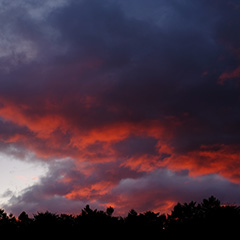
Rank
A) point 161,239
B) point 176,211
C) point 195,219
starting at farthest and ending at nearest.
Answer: point 176,211 < point 161,239 < point 195,219

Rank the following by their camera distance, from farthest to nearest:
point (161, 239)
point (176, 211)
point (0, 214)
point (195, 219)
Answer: point (0, 214)
point (176, 211)
point (161, 239)
point (195, 219)

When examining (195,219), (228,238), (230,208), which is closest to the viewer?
(228,238)

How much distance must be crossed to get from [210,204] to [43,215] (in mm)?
23689

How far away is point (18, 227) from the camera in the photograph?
146ft

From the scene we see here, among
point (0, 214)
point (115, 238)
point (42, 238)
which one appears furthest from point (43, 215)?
point (0, 214)

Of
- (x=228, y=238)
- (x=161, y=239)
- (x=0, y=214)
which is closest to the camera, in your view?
(x=228, y=238)

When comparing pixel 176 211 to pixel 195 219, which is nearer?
pixel 195 219

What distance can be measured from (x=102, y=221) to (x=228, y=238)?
1708cm

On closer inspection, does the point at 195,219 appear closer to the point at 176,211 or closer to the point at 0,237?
the point at 176,211

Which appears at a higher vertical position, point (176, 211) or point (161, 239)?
point (176, 211)

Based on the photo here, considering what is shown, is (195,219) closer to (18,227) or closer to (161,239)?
(161,239)

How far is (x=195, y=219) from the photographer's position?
39719mm

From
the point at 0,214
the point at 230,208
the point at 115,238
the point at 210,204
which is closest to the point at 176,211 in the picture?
the point at 210,204

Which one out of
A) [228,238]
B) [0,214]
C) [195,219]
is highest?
[0,214]
